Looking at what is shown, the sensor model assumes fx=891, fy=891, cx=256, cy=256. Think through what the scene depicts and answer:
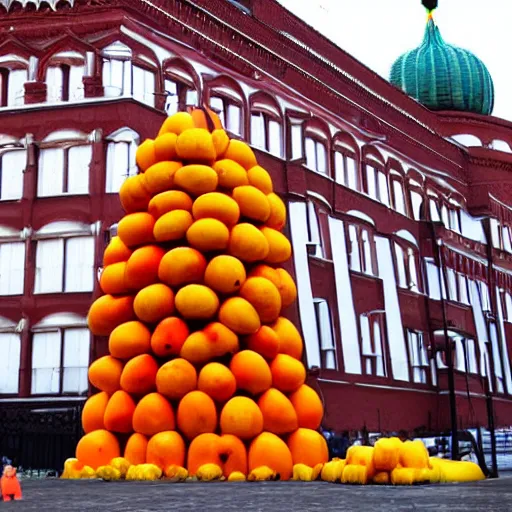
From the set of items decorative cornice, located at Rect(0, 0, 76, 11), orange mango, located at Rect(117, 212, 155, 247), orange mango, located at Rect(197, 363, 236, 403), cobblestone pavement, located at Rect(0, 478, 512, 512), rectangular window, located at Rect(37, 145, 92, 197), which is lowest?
cobblestone pavement, located at Rect(0, 478, 512, 512)

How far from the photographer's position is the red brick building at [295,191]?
1933cm

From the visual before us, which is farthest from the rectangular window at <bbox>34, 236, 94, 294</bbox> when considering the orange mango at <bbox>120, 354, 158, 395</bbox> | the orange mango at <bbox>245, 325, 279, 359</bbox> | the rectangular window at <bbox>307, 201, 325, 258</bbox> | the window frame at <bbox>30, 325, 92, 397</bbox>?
the rectangular window at <bbox>307, 201, 325, 258</bbox>

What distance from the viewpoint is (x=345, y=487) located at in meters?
12.3

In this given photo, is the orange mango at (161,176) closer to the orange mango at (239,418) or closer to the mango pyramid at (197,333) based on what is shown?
the mango pyramid at (197,333)

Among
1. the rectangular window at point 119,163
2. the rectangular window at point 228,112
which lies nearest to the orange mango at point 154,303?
the rectangular window at point 119,163

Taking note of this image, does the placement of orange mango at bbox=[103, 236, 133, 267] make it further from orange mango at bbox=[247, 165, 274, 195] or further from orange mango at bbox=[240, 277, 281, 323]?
orange mango at bbox=[247, 165, 274, 195]

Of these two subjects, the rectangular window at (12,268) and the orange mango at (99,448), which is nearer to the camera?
the orange mango at (99,448)

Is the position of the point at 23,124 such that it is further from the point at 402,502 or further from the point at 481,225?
the point at 481,225

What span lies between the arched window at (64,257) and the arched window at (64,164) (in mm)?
826

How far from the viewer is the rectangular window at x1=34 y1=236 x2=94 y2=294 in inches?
752

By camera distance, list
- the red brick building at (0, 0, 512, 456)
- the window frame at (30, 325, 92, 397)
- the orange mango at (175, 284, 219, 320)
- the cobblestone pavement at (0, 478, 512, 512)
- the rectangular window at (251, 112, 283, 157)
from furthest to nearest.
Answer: the rectangular window at (251, 112, 283, 157) → the red brick building at (0, 0, 512, 456) → the window frame at (30, 325, 92, 397) → the orange mango at (175, 284, 219, 320) → the cobblestone pavement at (0, 478, 512, 512)

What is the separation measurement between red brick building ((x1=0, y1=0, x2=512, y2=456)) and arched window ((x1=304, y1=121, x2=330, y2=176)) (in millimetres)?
54

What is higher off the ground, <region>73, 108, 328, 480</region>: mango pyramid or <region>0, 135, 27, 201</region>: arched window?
<region>0, 135, 27, 201</region>: arched window

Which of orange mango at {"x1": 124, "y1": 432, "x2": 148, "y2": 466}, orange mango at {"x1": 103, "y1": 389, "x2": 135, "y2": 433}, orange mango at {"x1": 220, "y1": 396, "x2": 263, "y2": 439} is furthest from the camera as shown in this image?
orange mango at {"x1": 103, "y1": 389, "x2": 135, "y2": 433}
